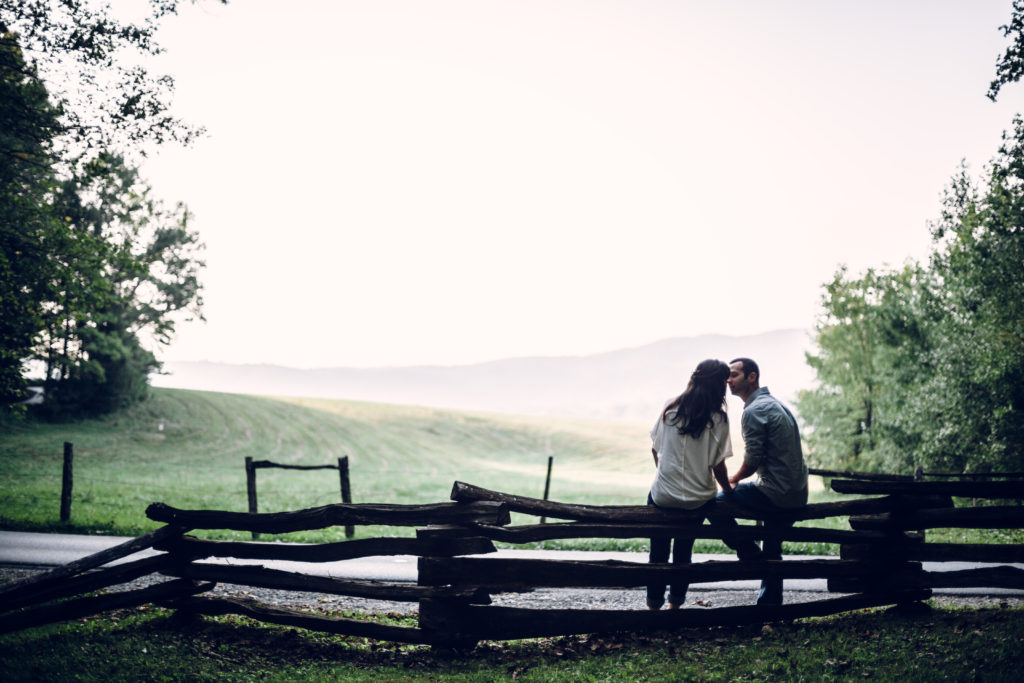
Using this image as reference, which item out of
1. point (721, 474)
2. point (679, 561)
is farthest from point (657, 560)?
point (721, 474)

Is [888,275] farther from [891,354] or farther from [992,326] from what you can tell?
[992,326]

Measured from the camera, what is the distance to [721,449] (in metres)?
5.86

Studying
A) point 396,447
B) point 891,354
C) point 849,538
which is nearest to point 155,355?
point 396,447

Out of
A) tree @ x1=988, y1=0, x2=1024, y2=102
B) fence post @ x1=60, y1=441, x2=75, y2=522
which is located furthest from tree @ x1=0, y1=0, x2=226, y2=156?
tree @ x1=988, y1=0, x2=1024, y2=102

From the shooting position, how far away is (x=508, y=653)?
5.95m

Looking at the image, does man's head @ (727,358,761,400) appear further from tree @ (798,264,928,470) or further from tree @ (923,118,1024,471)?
tree @ (798,264,928,470)

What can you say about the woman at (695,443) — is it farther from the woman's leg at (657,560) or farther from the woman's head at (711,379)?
the woman's leg at (657,560)

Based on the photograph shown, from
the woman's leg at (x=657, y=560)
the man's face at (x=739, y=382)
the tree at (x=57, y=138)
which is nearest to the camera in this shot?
the man's face at (x=739, y=382)

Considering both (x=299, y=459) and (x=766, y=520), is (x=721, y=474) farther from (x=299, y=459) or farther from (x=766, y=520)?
(x=299, y=459)

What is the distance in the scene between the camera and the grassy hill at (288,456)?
15.9m

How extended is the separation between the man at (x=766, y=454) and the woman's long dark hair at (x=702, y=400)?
0.28 metres

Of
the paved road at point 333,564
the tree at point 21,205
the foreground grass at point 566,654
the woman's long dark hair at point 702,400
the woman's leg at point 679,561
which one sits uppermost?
the tree at point 21,205

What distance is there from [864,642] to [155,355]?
4229 centimetres

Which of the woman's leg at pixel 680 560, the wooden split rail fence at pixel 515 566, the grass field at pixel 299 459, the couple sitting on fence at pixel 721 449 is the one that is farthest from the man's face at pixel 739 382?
the grass field at pixel 299 459
